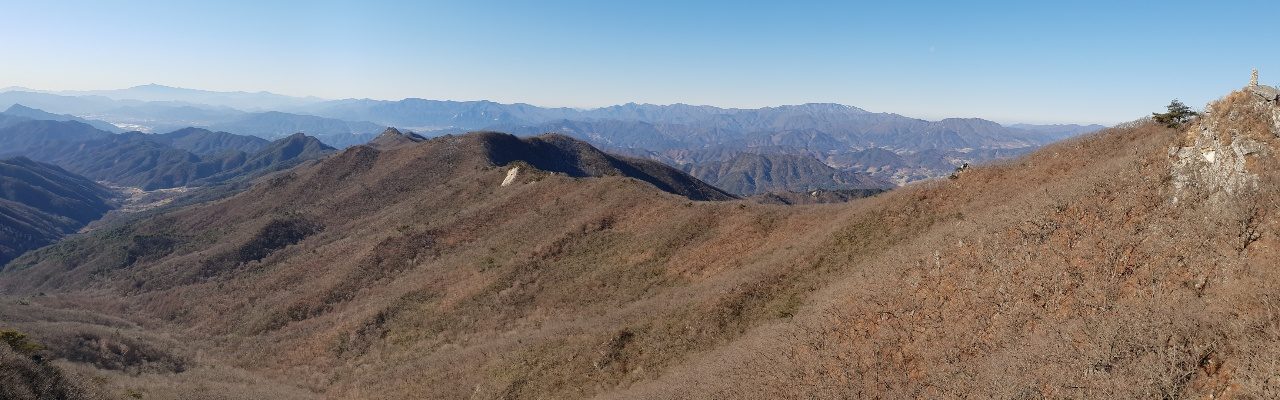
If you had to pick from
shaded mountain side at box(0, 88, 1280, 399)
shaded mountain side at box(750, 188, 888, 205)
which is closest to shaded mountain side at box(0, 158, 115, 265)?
shaded mountain side at box(0, 88, 1280, 399)

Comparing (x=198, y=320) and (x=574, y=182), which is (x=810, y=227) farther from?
(x=198, y=320)

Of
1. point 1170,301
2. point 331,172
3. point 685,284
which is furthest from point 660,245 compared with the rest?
point 331,172

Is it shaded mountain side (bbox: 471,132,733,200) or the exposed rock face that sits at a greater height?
the exposed rock face

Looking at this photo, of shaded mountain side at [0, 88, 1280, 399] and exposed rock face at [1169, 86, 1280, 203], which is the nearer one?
shaded mountain side at [0, 88, 1280, 399]

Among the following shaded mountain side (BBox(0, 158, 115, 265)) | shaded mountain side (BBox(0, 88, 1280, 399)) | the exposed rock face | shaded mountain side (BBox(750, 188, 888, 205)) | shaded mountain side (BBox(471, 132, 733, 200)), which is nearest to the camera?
shaded mountain side (BBox(0, 88, 1280, 399))

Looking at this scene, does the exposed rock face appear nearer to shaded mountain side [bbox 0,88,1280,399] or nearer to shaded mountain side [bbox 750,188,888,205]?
shaded mountain side [bbox 0,88,1280,399]

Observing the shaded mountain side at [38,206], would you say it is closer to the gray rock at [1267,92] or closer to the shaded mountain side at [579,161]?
the shaded mountain side at [579,161]

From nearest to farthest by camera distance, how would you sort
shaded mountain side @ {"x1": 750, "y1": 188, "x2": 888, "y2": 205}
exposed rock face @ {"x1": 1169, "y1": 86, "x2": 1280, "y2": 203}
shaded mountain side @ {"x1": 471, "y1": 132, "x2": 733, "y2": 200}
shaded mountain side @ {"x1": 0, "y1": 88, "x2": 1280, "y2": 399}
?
shaded mountain side @ {"x1": 0, "y1": 88, "x2": 1280, "y2": 399}, exposed rock face @ {"x1": 1169, "y1": 86, "x2": 1280, "y2": 203}, shaded mountain side @ {"x1": 471, "y1": 132, "x2": 733, "y2": 200}, shaded mountain side @ {"x1": 750, "y1": 188, "x2": 888, "y2": 205}

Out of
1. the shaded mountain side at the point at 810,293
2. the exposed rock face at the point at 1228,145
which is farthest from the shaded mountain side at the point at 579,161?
the exposed rock face at the point at 1228,145
